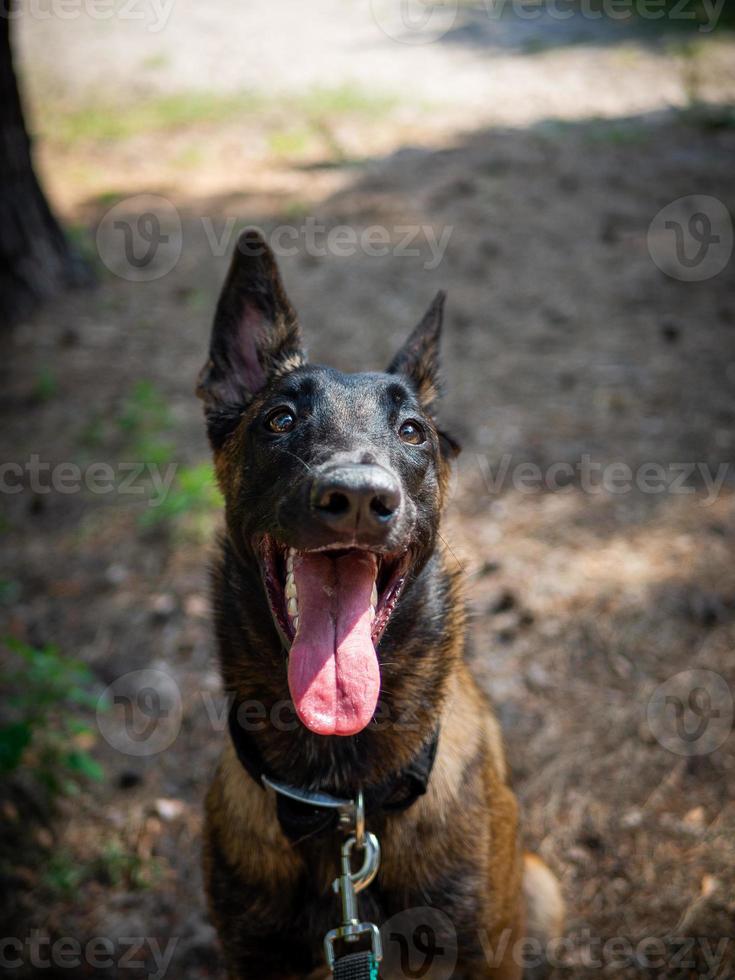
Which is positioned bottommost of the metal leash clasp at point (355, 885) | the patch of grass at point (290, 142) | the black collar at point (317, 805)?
the metal leash clasp at point (355, 885)

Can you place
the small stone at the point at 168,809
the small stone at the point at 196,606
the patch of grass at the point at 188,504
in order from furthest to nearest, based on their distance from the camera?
the patch of grass at the point at 188,504 < the small stone at the point at 196,606 < the small stone at the point at 168,809

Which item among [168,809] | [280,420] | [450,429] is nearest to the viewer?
[280,420]

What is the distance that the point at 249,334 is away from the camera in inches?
117

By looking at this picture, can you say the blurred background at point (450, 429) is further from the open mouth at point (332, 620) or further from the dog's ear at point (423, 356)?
the open mouth at point (332, 620)

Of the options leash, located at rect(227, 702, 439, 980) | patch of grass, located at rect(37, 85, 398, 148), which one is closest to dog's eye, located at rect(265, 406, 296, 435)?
leash, located at rect(227, 702, 439, 980)

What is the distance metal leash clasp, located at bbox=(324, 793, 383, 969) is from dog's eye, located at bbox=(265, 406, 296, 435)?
1254mm

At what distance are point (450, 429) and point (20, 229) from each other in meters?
4.39

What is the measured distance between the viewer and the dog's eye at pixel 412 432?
261cm

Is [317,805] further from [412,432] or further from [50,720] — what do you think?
[50,720]

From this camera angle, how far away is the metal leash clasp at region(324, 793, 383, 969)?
2082 mm

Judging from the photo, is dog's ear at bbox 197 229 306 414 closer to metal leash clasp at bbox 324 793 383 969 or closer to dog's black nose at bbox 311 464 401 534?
dog's black nose at bbox 311 464 401 534

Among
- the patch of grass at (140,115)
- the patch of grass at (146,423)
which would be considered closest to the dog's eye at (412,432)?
the patch of grass at (146,423)

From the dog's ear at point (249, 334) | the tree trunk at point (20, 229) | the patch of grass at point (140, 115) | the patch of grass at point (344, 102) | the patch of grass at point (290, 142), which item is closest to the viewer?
the dog's ear at point (249, 334)

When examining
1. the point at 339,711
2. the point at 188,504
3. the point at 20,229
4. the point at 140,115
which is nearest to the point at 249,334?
the point at 339,711
